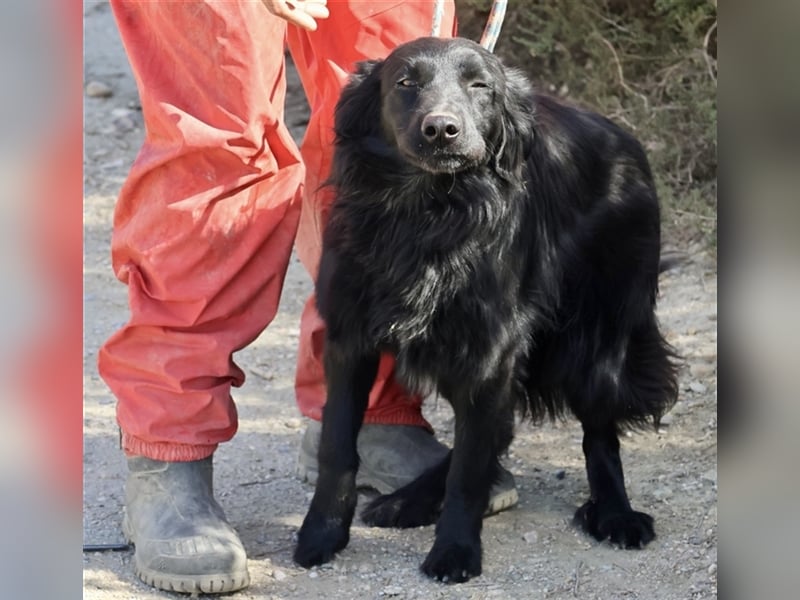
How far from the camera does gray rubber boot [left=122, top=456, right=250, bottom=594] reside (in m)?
2.56

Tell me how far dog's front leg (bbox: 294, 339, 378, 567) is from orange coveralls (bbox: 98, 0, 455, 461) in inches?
9.1

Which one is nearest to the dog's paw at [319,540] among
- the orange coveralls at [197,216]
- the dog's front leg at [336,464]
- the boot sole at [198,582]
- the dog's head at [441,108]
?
the dog's front leg at [336,464]

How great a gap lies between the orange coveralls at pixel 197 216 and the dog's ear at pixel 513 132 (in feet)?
1.50

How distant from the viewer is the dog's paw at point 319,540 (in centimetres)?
272

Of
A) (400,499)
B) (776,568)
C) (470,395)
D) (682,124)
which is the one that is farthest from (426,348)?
(682,124)

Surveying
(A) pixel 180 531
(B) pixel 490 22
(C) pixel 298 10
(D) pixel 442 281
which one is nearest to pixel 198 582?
(A) pixel 180 531

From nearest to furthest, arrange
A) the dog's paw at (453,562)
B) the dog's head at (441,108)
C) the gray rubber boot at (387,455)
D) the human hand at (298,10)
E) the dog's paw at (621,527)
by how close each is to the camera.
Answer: the human hand at (298,10) < the dog's head at (441,108) < the dog's paw at (453,562) < the dog's paw at (621,527) < the gray rubber boot at (387,455)

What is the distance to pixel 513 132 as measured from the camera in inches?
106

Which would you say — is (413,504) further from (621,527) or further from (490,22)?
(490,22)

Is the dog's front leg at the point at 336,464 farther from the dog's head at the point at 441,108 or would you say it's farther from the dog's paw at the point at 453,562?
the dog's head at the point at 441,108

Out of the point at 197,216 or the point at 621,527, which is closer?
the point at 197,216

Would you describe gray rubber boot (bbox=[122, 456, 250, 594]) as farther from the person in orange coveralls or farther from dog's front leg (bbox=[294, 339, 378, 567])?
dog's front leg (bbox=[294, 339, 378, 567])

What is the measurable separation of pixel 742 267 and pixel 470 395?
1.66 metres

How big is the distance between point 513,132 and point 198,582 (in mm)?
1239
